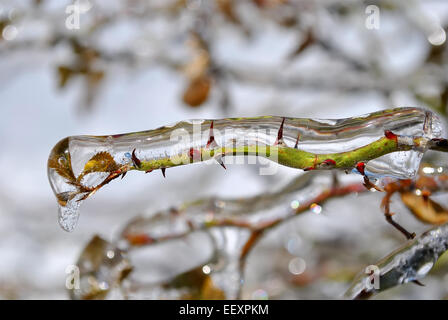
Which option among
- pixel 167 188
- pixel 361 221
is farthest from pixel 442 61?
pixel 167 188

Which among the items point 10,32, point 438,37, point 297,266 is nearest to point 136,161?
point 438,37

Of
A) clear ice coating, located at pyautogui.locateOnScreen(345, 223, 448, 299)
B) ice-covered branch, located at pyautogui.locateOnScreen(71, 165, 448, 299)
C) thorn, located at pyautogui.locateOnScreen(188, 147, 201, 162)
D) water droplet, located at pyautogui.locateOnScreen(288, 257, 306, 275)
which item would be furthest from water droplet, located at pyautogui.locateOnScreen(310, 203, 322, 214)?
water droplet, located at pyautogui.locateOnScreen(288, 257, 306, 275)

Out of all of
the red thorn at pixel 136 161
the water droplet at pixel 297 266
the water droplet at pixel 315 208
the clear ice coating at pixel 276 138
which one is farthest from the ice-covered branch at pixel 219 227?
the water droplet at pixel 297 266

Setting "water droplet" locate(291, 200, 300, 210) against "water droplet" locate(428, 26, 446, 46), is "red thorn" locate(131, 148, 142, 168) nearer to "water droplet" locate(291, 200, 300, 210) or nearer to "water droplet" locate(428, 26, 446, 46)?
"water droplet" locate(291, 200, 300, 210)

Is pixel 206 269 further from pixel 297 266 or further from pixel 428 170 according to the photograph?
pixel 297 266
